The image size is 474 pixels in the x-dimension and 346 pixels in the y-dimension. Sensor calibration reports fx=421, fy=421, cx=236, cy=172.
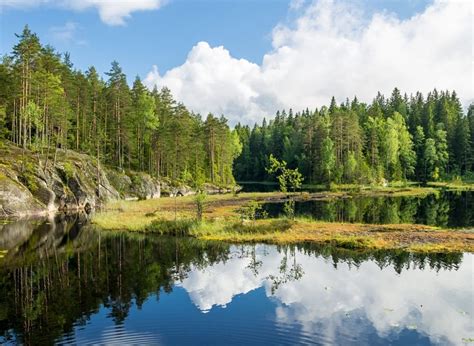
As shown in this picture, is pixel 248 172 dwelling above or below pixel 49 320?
above

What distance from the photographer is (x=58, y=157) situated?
68.1m

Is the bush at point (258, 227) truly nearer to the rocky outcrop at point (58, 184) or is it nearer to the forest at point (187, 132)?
the forest at point (187, 132)

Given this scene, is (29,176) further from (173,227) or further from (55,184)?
(173,227)

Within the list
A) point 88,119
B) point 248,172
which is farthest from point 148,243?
point 248,172

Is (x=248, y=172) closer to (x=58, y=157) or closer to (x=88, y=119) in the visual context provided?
(x=88, y=119)

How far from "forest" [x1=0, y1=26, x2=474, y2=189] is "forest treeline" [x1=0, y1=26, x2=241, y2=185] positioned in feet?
0.73

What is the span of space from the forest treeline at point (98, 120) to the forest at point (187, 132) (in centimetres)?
22

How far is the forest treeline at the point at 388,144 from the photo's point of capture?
115m

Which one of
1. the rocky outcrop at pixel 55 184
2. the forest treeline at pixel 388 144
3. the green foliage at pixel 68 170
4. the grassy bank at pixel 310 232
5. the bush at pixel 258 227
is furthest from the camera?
the forest treeline at pixel 388 144

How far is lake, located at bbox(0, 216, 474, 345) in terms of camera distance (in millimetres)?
17406

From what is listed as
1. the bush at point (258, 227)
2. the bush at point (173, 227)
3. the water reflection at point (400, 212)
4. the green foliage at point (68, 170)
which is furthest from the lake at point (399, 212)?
the green foliage at point (68, 170)

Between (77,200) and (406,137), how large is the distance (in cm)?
10029

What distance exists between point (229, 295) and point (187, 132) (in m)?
77.3

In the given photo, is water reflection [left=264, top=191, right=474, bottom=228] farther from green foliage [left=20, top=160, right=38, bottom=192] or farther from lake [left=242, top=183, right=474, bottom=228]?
green foliage [left=20, top=160, right=38, bottom=192]
